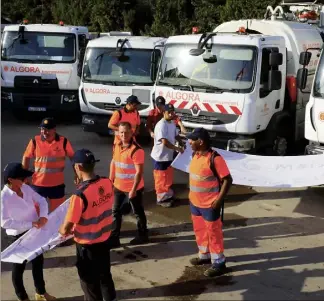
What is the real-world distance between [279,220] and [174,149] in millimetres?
1745

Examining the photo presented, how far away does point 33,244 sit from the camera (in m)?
4.75

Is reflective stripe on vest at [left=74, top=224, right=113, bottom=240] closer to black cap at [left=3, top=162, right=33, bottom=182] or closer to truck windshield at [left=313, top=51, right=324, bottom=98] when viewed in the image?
black cap at [left=3, top=162, right=33, bottom=182]

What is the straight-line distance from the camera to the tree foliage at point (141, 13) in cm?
2208

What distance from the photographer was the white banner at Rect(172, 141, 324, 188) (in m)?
7.20

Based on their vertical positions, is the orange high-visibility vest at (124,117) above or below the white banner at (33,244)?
above

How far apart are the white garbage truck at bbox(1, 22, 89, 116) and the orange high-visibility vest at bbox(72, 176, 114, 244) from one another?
8.49 metres

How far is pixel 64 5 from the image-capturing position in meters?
31.0

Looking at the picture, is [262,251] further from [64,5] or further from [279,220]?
[64,5]

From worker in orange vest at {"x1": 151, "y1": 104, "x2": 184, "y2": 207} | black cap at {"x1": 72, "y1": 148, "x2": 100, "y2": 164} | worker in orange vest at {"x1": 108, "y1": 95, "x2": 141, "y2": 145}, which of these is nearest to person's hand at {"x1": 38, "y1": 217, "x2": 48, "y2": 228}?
black cap at {"x1": 72, "y1": 148, "x2": 100, "y2": 164}

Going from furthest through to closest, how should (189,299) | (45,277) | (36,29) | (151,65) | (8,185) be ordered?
(36,29) → (151,65) → (45,277) → (189,299) → (8,185)

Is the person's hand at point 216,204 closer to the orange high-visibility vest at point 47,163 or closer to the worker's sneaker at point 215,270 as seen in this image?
the worker's sneaker at point 215,270

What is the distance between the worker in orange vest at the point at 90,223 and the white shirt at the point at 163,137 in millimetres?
3052

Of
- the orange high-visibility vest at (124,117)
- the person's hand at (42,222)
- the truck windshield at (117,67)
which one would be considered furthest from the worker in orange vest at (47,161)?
the truck windshield at (117,67)

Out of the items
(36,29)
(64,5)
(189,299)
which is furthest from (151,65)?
(64,5)
